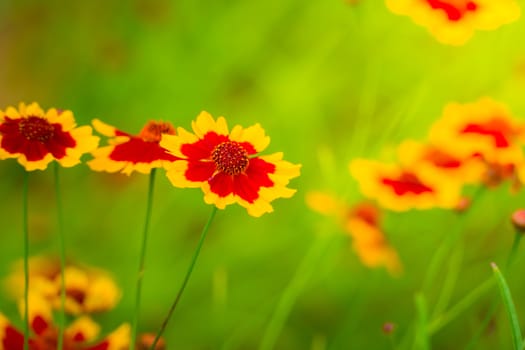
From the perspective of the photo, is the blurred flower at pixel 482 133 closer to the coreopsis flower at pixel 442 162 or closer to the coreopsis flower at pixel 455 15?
the coreopsis flower at pixel 442 162

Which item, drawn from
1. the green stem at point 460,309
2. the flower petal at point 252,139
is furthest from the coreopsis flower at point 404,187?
the flower petal at point 252,139

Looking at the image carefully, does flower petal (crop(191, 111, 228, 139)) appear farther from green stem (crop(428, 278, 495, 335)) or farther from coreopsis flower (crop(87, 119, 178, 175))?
green stem (crop(428, 278, 495, 335))

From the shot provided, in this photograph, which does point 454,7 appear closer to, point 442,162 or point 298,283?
point 442,162

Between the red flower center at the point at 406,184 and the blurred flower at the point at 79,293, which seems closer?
the blurred flower at the point at 79,293

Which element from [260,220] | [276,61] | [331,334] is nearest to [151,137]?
[331,334]

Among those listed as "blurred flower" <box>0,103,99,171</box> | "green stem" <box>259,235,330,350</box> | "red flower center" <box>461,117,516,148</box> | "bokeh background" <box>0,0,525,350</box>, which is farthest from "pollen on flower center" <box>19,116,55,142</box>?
"bokeh background" <box>0,0,525,350</box>

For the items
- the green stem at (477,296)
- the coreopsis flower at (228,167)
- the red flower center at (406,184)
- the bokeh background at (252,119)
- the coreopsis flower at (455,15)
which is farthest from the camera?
the bokeh background at (252,119)

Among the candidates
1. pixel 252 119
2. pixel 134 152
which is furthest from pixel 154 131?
pixel 252 119

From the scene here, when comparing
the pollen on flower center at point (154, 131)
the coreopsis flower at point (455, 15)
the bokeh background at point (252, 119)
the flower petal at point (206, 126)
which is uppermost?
the bokeh background at point (252, 119)

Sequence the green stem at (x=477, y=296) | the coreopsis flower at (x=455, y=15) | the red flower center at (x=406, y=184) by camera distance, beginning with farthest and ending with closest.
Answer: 1. the red flower center at (x=406, y=184)
2. the coreopsis flower at (x=455, y=15)
3. the green stem at (x=477, y=296)
